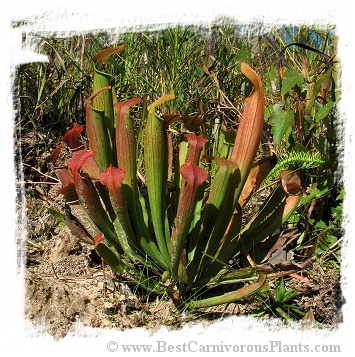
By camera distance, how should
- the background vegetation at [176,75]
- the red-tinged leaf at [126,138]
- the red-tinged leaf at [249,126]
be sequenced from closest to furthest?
the red-tinged leaf at [249,126]
the red-tinged leaf at [126,138]
the background vegetation at [176,75]

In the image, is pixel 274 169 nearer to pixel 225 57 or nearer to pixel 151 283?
pixel 151 283

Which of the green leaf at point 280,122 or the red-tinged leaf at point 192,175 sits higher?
the green leaf at point 280,122

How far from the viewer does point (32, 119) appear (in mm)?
2381

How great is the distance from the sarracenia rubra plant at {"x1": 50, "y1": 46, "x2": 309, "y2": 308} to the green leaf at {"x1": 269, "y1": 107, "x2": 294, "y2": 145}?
0.20 meters

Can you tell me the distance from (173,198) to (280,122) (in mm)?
491

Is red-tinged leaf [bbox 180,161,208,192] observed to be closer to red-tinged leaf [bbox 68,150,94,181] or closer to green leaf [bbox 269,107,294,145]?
red-tinged leaf [bbox 68,150,94,181]

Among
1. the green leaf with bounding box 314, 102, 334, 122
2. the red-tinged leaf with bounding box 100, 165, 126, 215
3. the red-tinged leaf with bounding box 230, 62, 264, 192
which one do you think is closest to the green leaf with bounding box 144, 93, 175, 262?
the red-tinged leaf with bounding box 100, 165, 126, 215

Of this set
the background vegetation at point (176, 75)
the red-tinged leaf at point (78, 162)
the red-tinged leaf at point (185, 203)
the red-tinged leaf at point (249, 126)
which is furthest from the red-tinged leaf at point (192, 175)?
the background vegetation at point (176, 75)

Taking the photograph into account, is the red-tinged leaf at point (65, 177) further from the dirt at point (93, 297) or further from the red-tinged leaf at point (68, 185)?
the dirt at point (93, 297)

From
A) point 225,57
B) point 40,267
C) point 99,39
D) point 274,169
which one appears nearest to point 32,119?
point 99,39

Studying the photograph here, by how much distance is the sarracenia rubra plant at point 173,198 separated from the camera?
1338 millimetres

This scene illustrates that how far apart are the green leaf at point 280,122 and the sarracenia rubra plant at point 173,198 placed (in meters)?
0.20

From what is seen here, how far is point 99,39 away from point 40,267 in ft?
4.23

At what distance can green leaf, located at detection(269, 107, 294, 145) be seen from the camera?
65.0 inches
